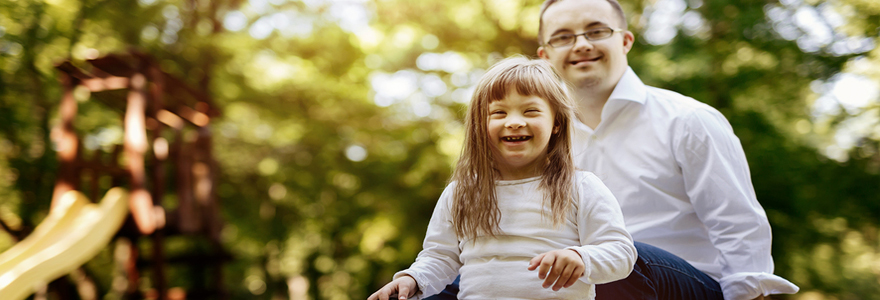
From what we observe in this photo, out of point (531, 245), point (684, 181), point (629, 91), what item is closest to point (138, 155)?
point (629, 91)

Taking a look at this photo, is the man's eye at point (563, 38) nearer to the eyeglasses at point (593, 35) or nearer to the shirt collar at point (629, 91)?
the eyeglasses at point (593, 35)

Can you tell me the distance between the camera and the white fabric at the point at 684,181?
2.03m

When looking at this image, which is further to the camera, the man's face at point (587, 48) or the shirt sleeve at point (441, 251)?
the man's face at point (587, 48)

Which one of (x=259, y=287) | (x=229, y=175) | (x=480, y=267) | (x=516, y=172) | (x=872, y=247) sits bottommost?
(x=259, y=287)

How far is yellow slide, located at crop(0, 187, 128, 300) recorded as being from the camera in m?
4.66

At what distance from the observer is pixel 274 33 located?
36.8 ft

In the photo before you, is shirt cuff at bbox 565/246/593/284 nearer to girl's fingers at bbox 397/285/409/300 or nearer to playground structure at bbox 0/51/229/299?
girl's fingers at bbox 397/285/409/300

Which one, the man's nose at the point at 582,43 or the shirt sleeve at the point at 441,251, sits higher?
the man's nose at the point at 582,43

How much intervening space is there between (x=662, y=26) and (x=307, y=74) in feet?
19.5

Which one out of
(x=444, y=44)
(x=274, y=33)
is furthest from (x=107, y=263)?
(x=444, y=44)

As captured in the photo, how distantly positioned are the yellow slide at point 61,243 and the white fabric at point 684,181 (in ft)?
13.7

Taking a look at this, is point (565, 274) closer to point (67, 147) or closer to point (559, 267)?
point (559, 267)

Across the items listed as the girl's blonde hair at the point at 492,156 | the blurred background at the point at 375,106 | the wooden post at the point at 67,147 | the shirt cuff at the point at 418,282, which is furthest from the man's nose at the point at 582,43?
the wooden post at the point at 67,147

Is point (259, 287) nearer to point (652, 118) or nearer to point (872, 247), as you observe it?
point (872, 247)
